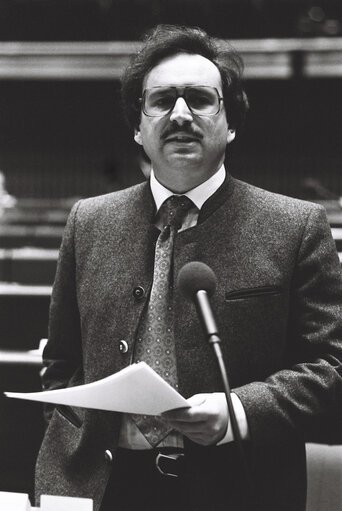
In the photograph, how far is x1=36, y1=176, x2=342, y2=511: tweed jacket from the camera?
1.24 meters

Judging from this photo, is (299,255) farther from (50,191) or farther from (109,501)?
(50,191)

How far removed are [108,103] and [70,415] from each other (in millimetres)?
4155

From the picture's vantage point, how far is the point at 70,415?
1354mm

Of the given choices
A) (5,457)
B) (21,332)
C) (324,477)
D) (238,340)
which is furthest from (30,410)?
(238,340)

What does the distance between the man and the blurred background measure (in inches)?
87.9

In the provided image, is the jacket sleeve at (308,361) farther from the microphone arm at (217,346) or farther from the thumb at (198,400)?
the microphone arm at (217,346)

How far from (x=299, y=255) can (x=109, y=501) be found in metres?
0.57

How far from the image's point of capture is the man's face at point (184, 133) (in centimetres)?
128

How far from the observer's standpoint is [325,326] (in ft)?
4.07

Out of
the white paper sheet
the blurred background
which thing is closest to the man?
the white paper sheet

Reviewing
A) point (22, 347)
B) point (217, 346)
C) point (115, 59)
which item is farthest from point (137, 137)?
point (115, 59)

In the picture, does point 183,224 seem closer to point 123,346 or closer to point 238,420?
point 123,346

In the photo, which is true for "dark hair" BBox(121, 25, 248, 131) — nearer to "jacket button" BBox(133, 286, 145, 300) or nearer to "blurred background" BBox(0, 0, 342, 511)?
"jacket button" BBox(133, 286, 145, 300)

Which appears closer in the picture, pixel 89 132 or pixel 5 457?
pixel 5 457
